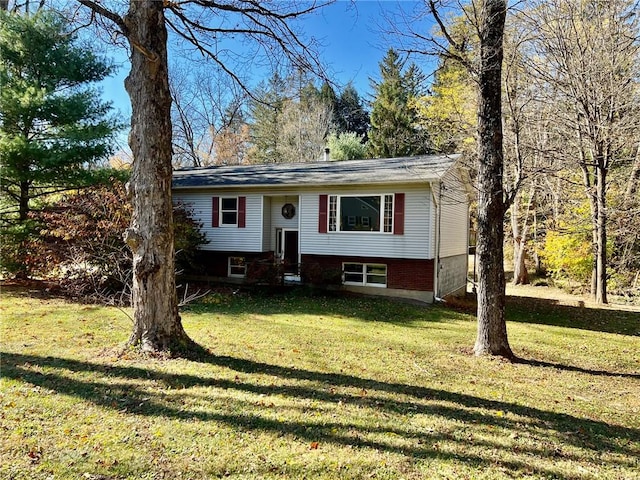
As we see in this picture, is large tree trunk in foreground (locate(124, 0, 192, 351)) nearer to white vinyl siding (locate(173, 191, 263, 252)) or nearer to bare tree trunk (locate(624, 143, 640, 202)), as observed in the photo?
white vinyl siding (locate(173, 191, 263, 252))

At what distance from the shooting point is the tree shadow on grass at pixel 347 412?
345 cm

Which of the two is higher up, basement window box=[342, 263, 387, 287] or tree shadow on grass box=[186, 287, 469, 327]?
basement window box=[342, 263, 387, 287]

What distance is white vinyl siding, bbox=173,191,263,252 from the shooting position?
1452cm

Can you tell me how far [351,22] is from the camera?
6.91 metres

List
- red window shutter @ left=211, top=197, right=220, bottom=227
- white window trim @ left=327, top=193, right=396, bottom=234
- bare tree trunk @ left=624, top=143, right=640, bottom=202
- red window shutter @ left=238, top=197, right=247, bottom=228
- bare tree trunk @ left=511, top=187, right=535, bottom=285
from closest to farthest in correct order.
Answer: bare tree trunk @ left=624, top=143, right=640, bottom=202 → white window trim @ left=327, top=193, right=396, bottom=234 → red window shutter @ left=238, top=197, right=247, bottom=228 → red window shutter @ left=211, top=197, right=220, bottom=227 → bare tree trunk @ left=511, top=187, right=535, bottom=285

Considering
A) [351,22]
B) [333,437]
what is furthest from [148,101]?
[333,437]

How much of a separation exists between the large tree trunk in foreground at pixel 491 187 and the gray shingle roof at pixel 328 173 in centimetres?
519

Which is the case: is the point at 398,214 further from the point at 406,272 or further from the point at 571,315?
the point at 571,315

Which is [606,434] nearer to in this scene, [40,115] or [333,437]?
[333,437]

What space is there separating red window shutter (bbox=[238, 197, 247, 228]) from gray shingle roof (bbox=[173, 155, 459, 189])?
68cm

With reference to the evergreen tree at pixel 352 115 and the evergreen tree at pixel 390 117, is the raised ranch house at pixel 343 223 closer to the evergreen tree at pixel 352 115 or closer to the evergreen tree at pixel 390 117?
the evergreen tree at pixel 390 117

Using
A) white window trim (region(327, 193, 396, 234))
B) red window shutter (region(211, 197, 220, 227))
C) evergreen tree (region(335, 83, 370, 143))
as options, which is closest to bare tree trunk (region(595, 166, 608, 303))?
white window trim (region(327, 193, 396, 234))

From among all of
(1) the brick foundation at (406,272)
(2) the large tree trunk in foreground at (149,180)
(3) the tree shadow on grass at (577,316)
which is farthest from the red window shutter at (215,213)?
(3) the tree shadow on grass at (577,316)

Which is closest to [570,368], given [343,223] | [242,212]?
[343,223]
